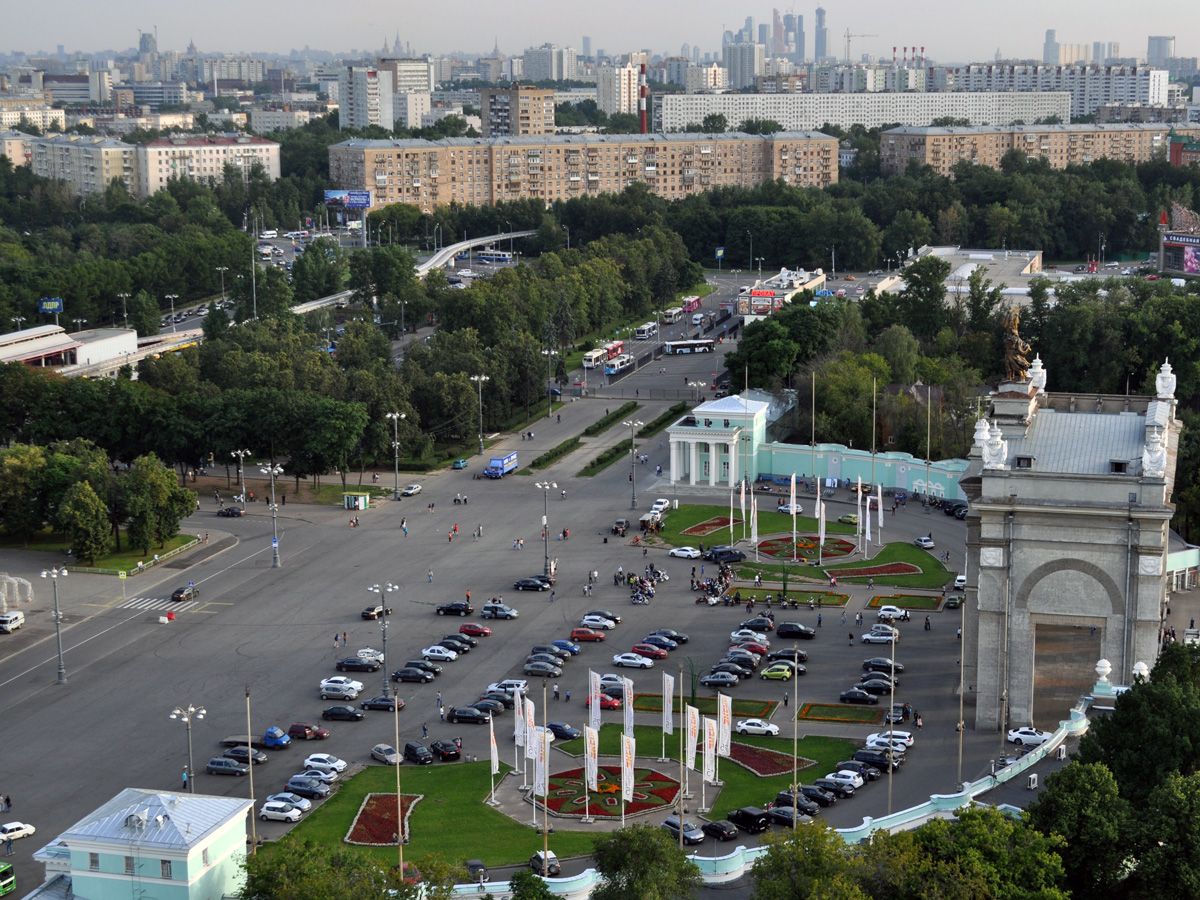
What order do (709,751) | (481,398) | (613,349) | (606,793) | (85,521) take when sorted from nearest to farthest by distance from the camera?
(709,751)
(606,793)
(85,521)
(481,398)
(613,349)

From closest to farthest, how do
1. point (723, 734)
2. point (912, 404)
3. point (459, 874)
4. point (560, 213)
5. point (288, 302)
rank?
1. point (459, 874)
2. point (723, 734)
3. point (912, 404)
4. point (288, 302)
5. point (560, 213)

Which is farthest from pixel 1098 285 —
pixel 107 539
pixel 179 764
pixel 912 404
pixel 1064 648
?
pixel 179 764

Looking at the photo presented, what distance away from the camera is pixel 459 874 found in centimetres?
3525

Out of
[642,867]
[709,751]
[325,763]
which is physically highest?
[642,867]

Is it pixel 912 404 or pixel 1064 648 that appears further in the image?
pixel 912 404

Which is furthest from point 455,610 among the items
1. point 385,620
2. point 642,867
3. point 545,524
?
point 642,867

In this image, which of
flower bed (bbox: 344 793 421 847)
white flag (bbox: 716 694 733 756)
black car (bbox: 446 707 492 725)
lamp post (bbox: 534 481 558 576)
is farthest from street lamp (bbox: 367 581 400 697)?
white flag (bbox: 716 694 733 756)

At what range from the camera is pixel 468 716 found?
2066 inches

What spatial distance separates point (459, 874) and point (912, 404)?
5555cm

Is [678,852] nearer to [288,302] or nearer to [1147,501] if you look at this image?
[1147,501]

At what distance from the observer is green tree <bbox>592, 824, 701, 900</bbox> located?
3478 centimetres

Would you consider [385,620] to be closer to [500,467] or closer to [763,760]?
[763,760]

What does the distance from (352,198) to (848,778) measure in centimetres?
A: 13502

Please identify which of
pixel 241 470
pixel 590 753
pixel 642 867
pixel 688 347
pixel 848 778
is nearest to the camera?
pixel 642 867
